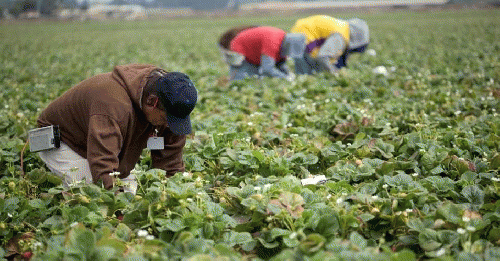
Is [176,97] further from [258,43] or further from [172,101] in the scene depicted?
[258,43]

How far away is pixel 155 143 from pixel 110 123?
0.45 meters

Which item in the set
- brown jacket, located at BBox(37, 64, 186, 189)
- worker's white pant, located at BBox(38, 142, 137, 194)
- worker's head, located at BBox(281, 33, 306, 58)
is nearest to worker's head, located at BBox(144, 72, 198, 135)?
brown jacket, located at BBox(37, 64, 186, 189)

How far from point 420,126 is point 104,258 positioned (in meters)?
3.19

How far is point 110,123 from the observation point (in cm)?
329

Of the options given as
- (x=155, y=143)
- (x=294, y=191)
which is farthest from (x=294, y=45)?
(x=294, y=191)

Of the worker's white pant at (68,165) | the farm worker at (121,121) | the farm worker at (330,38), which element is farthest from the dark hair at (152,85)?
the farm worker at (330,38)

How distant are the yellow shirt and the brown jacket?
4788mm

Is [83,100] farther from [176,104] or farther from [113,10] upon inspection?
[113,10]

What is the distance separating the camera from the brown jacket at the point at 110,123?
10.7 ft

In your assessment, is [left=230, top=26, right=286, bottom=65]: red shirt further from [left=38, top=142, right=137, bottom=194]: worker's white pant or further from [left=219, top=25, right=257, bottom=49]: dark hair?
[left=38, top=142, right=137, bottom=194]: worker's white pant

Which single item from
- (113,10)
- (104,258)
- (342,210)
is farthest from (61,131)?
(113,10)

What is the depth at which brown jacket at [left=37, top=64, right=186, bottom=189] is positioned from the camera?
3.27 metres

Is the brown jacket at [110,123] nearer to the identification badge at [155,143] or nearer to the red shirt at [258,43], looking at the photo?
the identification badge at [155,143]

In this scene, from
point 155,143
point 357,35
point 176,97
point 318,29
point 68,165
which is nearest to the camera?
point 176,97
